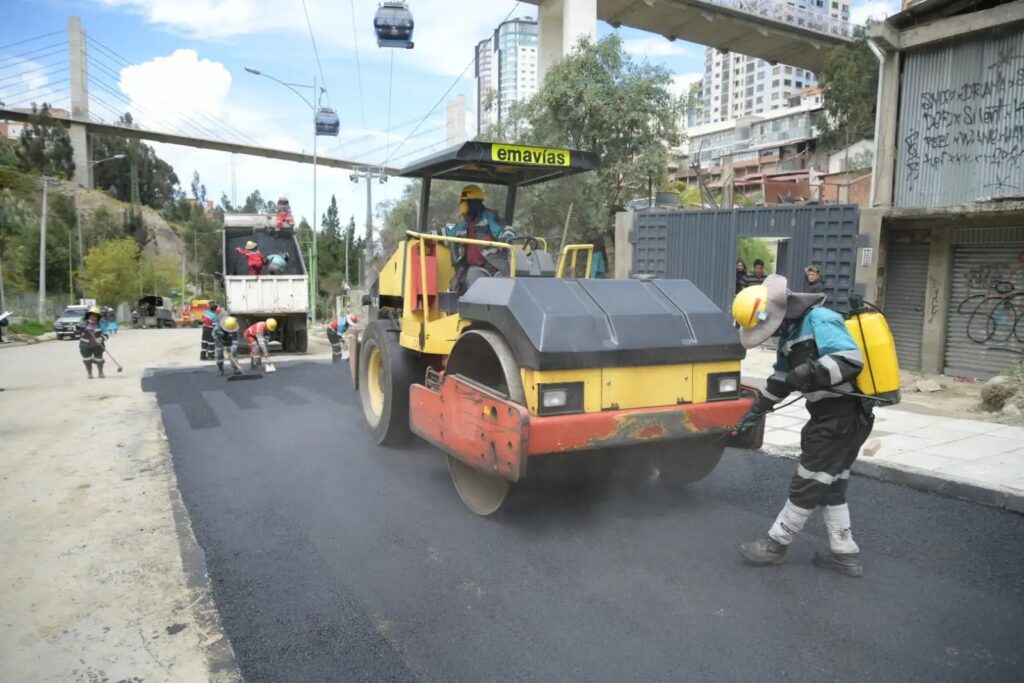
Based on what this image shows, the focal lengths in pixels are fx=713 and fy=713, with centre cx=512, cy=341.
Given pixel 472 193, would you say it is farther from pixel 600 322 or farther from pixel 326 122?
pixel 326 122

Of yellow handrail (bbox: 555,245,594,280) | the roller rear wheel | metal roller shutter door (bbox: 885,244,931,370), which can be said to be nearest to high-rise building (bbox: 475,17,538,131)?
metal roller shutter door (bbox: 885,244,931,370)

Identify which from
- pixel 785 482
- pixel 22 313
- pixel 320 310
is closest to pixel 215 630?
pixel 785 482

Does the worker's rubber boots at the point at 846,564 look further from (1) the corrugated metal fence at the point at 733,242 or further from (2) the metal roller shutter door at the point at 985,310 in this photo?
(2) the metal roller shutter door at the point at 985,310

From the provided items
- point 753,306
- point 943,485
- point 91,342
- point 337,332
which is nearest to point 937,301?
point 943,485

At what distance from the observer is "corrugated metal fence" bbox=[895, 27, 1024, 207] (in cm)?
1033

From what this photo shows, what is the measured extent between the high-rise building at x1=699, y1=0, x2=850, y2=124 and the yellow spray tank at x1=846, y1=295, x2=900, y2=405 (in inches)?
4972

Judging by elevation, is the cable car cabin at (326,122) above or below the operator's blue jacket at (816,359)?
above

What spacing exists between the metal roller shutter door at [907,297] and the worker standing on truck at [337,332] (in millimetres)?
9965

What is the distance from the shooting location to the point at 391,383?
20.2 feet

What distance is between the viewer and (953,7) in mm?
11195

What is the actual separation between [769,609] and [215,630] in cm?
261

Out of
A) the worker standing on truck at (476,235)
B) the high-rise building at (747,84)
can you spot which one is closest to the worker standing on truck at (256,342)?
the worker standing on truck at (476,235)

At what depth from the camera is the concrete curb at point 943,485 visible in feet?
16.2

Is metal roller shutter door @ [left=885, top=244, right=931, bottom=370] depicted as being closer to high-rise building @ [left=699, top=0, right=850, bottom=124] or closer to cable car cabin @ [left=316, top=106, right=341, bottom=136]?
cable car cabin @ [left=316, top=106, right=341, bottom=136]
